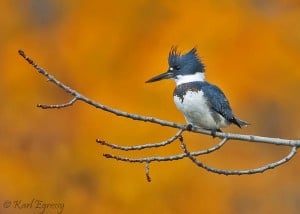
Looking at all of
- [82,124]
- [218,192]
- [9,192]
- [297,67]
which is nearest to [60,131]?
[82,124]

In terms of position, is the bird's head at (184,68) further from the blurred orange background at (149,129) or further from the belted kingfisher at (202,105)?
the blurred orange background at (149,129)

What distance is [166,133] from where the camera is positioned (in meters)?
15.8

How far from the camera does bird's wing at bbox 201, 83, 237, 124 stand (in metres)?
5.00

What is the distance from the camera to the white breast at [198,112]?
4.94 m

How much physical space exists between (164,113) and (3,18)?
5848 millimetres

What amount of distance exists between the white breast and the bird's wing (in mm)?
26

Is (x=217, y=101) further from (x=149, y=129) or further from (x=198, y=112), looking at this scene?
(x=149, y=129)

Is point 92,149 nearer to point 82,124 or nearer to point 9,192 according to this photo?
point 82,124

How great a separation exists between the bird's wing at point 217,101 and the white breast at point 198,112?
26 mm

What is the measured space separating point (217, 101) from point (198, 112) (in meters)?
0.14

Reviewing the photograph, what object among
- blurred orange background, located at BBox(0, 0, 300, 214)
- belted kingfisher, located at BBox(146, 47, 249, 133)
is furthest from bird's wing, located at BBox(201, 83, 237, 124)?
blurred orange background, located at BBox(0, 0, 300, 214)

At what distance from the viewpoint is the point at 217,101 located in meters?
5.02

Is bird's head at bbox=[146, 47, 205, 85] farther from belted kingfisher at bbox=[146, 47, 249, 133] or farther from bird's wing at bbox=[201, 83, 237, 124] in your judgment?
bird's wing at bbox=[201, 83, 237, 124]

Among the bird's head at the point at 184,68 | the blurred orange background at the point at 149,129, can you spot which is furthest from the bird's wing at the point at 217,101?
the blurred orange background at the point at 149,129
